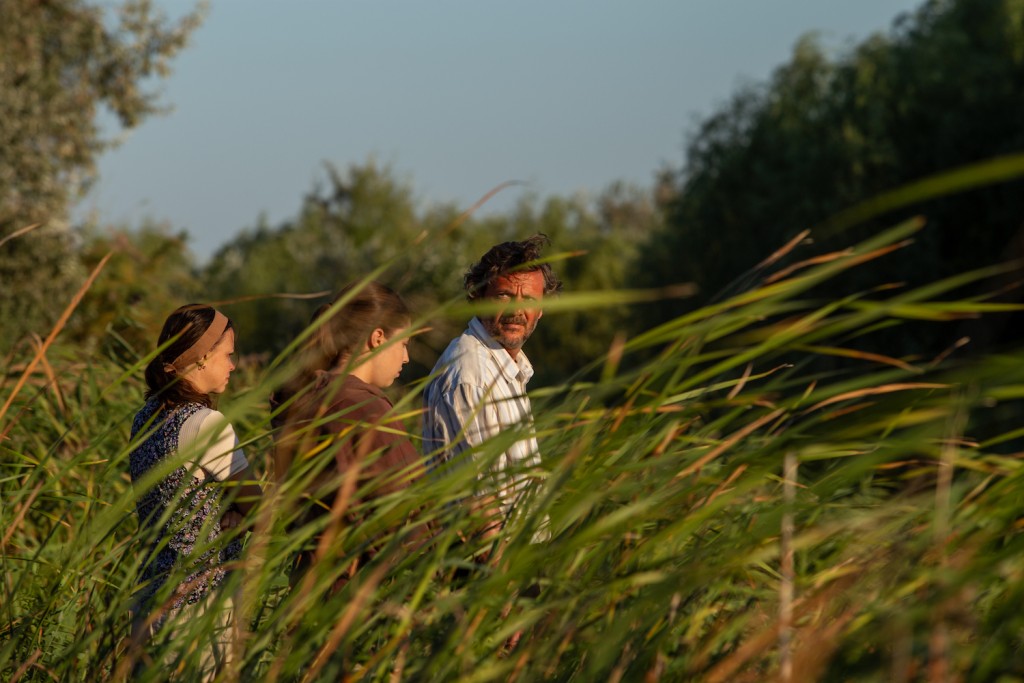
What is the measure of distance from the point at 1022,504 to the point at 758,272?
631 mm

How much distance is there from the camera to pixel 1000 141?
79.7ft

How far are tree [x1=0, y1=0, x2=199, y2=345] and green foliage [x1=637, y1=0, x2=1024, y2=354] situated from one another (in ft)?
39.1

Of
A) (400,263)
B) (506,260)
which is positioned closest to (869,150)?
(400,263)

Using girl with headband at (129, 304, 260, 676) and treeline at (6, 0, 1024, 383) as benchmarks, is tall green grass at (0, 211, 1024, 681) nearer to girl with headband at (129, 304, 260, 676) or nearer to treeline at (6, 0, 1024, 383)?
girl with headband at (129, 304, 260, 676)

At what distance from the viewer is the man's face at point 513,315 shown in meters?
3.40

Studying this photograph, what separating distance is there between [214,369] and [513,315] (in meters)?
0.79

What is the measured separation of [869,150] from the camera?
26984 millimetres

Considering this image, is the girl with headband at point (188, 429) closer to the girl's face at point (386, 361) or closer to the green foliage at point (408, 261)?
the girl's face at point (386, 361)

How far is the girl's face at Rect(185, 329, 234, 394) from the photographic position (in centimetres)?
313

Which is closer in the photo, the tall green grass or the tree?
the tall green grass

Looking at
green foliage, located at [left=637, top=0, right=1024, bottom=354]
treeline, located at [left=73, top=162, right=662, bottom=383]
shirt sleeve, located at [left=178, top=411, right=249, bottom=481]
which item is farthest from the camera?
treeline, located at [left=73, top=162, right=662, bottom=383]

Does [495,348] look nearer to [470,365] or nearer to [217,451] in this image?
[470,365]

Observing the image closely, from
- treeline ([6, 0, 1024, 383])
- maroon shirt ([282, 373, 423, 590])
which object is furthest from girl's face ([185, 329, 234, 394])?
treeline ([6, 0, 1024, 383])

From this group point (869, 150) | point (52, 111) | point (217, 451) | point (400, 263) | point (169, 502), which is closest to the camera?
point (169, 502)
